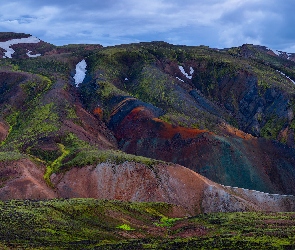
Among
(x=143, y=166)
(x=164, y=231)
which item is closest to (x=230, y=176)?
(x=143, y=166)

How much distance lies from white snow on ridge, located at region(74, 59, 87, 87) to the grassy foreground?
64031mm

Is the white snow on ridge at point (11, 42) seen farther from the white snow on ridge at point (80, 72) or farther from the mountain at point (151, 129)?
the white snow on ridge at point (80, 72)

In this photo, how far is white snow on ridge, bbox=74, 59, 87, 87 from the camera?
118 metres

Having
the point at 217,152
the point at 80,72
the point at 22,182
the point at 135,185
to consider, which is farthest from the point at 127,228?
the point at 80,72

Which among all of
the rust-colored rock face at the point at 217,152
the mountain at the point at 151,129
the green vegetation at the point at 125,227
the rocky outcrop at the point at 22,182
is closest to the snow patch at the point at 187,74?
the mountain at the point at 151,129

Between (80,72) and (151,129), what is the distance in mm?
38046

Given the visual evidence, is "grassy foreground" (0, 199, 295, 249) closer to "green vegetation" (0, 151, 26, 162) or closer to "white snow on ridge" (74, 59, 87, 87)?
"green vegetation" (0, 151, 26, 162)

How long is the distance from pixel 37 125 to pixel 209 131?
105ft

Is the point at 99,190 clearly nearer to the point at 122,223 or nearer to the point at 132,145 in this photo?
the point at 122,223

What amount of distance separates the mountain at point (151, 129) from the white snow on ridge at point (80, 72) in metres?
0.61

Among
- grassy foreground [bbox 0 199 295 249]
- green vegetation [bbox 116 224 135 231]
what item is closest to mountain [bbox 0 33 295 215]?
grassy foreground [bbox 0 199 295 249]

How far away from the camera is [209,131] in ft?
294

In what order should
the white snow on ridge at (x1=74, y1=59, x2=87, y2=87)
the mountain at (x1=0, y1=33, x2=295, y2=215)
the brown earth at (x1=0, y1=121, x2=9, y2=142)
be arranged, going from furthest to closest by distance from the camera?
1. the white snow on ridge at (x1=74, y1=59, x2=87, y2=87)
2. the brown earth at (x1=0, y1=121, x2=9, y2=142)
3. the mountain at (x1=0, y1=33, x2=295, y2=215)

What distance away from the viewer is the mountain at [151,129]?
220 ft
